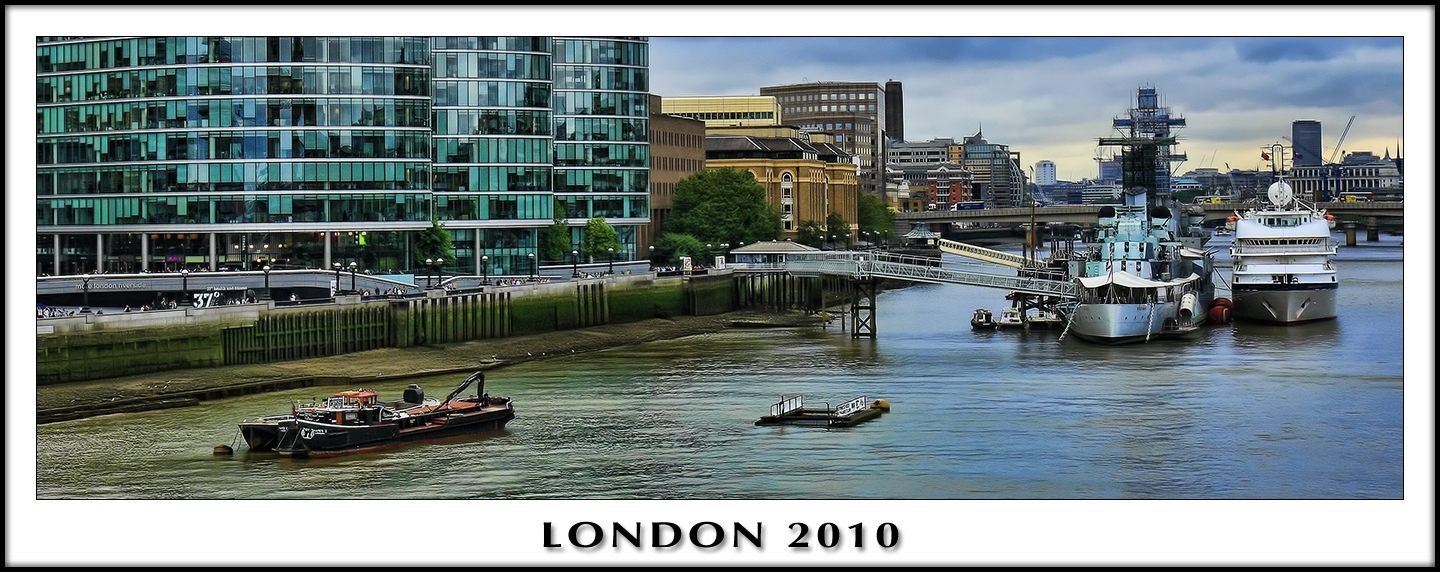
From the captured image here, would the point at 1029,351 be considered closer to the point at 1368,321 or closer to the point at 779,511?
the point at 1368,321

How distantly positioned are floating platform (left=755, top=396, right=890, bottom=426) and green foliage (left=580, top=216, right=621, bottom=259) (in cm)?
4947

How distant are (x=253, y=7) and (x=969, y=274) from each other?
55964 mm

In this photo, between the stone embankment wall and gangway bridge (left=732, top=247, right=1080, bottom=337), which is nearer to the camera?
the stone embankment wall

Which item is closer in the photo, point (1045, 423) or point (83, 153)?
point (1045, 423)

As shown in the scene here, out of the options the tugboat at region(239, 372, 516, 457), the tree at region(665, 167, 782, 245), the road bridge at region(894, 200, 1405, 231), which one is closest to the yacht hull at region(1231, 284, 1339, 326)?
the road bridge at region(894, 200, 1405, 231)

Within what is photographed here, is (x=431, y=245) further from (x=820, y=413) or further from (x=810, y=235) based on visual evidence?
(x=810, y=235)

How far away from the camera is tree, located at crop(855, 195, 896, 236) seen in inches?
6988

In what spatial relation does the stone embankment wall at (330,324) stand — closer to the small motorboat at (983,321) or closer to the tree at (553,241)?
the tree at (553,241)

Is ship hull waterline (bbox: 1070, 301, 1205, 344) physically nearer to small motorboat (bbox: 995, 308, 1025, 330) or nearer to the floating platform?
small motorboat (bbox: 995, 308, 1025, 330)

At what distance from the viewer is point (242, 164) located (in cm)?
8019

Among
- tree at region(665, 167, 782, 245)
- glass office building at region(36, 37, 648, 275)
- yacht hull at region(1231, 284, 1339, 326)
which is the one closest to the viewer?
glass office building at region(36, 37, 648, 275)

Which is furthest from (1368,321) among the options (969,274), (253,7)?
(253,7)

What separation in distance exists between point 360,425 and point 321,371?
51.2ft

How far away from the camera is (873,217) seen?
17938 cm
